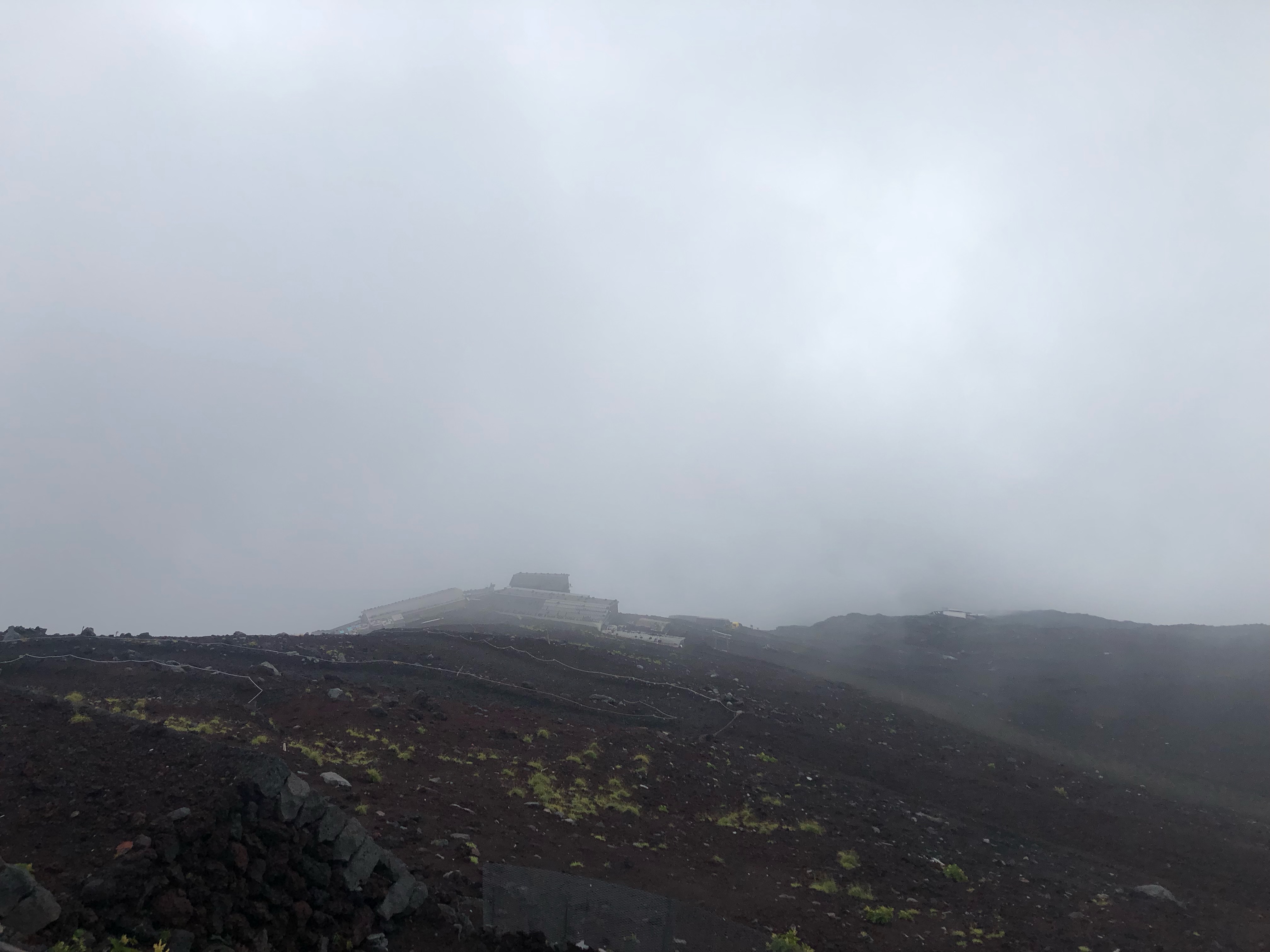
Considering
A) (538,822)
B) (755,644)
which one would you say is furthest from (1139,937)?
(755,644)

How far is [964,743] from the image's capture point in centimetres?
2808

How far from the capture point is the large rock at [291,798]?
892cm

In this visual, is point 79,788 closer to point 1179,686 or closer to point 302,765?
point 302,765

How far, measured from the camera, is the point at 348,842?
9.15 m

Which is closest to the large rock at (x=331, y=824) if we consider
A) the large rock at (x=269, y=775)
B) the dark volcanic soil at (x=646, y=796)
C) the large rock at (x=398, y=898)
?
the large rock at (x=269, y=775)

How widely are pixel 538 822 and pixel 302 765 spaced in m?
5.03

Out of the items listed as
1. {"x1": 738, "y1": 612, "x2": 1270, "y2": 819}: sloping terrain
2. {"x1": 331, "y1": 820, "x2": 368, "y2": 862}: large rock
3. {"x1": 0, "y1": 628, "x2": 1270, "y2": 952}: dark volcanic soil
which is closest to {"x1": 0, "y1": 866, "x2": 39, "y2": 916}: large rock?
{"x1": 0, "y1": 628, "x2": 1270, "y2": 952}: dark volcanic soil

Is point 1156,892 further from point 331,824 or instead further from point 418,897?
point 331,824

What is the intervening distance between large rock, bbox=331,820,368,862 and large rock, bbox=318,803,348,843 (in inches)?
1.9

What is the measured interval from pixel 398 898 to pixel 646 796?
909cm

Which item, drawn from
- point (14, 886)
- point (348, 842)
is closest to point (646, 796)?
point (348, 842)

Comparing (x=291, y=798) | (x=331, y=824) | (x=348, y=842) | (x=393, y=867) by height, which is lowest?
(x=393, y=867)

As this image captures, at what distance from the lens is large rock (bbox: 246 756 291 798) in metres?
8.92

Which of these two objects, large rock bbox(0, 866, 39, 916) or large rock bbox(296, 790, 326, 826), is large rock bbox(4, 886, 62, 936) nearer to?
large rock bbox(0, 866, 39, 916)
